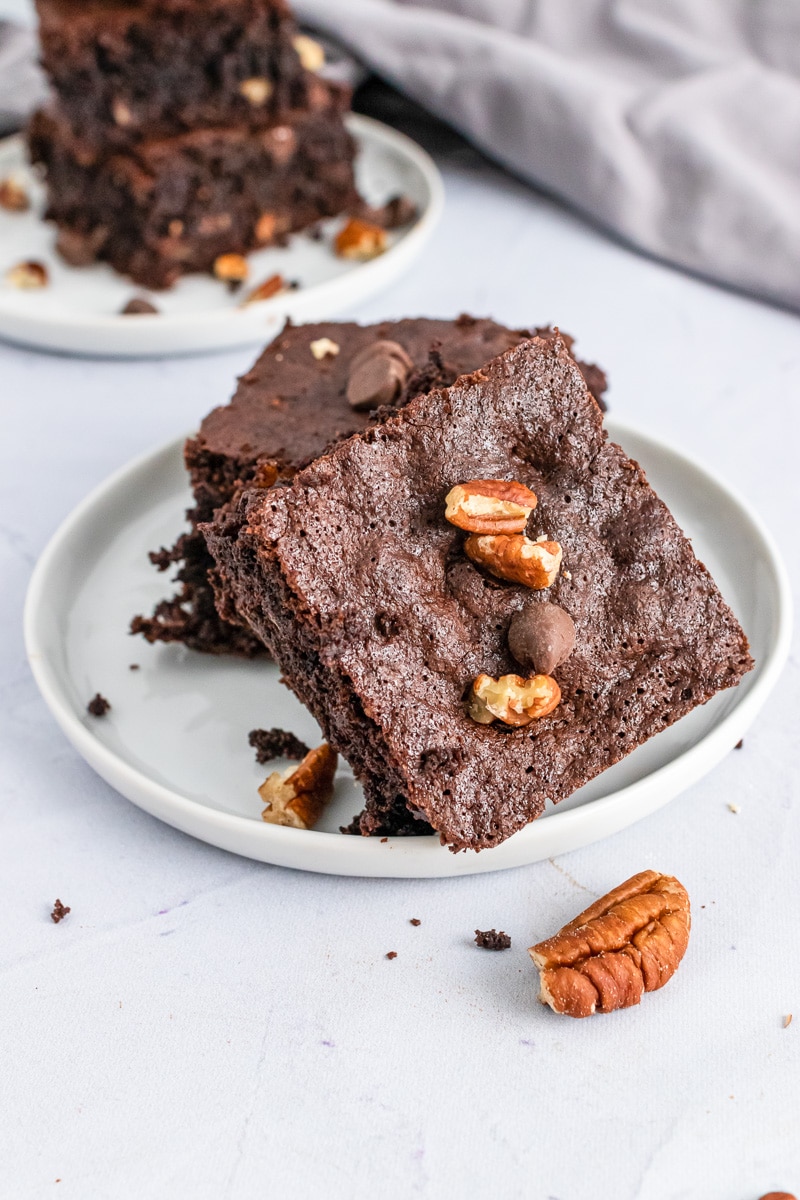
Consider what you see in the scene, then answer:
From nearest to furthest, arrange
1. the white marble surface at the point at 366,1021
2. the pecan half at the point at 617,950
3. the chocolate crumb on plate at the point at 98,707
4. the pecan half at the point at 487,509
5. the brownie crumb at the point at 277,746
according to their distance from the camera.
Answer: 1. the white marble surface at the point at 366,1021
2. the pecan half at the point at 617,950
3. the pecan half at the point at 487,509
4. the brownie crumb at the point at 277,746
5. the chocolate crumb on plate at the point at 98,707

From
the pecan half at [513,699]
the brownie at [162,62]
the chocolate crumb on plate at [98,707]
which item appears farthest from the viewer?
the brownie at [162,62]

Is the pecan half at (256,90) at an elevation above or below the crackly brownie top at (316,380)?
below

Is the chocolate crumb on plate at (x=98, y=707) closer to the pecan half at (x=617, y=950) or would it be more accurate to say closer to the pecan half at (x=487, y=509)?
the pecan half at (x=487, y=509)

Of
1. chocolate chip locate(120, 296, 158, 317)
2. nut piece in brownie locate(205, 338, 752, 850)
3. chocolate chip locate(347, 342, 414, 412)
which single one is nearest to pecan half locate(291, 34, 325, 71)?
chocolate chip locate(120, 296, 158, 317)

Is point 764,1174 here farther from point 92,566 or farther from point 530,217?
point 530,217

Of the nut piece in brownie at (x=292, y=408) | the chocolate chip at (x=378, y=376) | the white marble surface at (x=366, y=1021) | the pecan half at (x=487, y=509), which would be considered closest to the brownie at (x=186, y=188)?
the nut piece in brownie at (x=292, y=408)

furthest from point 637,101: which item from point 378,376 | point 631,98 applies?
point 378,376

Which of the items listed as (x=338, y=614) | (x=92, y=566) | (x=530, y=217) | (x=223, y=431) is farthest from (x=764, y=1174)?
(x=530, y=217)
